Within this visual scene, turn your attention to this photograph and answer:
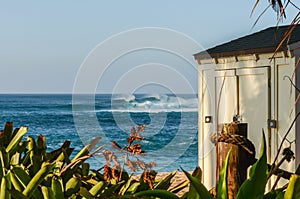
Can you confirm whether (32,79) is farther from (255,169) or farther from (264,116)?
(255,169)

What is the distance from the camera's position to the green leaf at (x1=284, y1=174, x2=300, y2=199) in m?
1.31

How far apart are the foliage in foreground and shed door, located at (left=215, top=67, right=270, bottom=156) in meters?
4.25

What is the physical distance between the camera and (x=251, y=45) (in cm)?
696

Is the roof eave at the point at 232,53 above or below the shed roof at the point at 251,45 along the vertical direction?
below

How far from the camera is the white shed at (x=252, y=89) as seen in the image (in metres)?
6.07

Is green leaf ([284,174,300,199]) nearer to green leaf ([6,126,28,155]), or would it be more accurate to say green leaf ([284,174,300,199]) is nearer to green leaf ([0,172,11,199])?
green leaf ([0,172,11,199])

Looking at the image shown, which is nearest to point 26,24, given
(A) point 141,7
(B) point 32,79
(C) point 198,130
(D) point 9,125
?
(B) point 32,79

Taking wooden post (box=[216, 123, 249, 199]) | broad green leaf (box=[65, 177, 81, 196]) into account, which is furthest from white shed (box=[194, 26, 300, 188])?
broad green leaf (box=[65, 177, 81, 196])

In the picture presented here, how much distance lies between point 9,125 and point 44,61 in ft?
91.1

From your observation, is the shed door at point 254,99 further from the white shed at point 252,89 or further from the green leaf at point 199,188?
the green leaf at point 199,188

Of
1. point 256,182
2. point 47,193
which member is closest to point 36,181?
point 47,193

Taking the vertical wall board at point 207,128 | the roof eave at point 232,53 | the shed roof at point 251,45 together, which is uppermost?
the shed roof at point 251,45

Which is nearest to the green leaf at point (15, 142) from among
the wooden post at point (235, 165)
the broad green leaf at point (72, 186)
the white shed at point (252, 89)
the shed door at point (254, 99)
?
the broad green leaf at point (72, 186)

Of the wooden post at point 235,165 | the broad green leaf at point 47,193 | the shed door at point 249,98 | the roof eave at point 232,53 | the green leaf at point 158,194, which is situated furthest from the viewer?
the shed door at point 249,98
